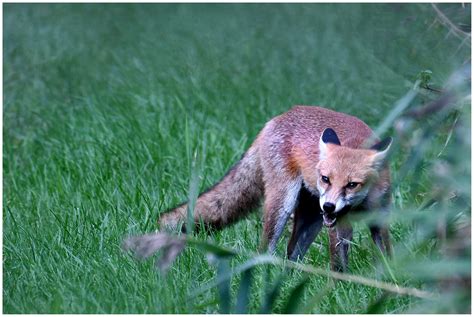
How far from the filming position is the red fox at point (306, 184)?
572 cm

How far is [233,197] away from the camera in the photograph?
6445 millimetres

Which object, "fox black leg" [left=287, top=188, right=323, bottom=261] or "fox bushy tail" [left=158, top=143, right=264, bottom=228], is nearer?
"fox black leg" [left=287, top=188, right=323, bottom=261]

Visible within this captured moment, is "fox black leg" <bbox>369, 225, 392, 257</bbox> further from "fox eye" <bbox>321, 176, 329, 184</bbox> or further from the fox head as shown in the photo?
"fox eye" <bbox>321, 176, 329, 184</bbox>

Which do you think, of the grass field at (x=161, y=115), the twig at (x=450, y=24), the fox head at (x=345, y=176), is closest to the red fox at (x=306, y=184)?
the fox head at (x=345, y=176)

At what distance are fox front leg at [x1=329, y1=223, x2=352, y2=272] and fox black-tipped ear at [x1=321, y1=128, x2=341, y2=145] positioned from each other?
0.54 metres

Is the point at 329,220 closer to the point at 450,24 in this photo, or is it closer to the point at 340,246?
the point at 340,246

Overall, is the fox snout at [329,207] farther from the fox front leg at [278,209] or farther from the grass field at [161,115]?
the fox front leg at [278,209]

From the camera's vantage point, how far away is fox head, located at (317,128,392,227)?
5.62m

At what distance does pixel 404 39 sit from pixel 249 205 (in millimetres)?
2282

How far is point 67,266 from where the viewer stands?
18.0 feet

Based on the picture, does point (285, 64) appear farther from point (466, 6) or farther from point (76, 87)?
point (466, 6)

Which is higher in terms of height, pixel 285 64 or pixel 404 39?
pixel 404 39

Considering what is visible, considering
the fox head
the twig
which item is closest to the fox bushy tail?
the fox head

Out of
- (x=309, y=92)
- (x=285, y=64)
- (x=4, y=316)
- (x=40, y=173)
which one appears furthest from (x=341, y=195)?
(x=285, y=64)
